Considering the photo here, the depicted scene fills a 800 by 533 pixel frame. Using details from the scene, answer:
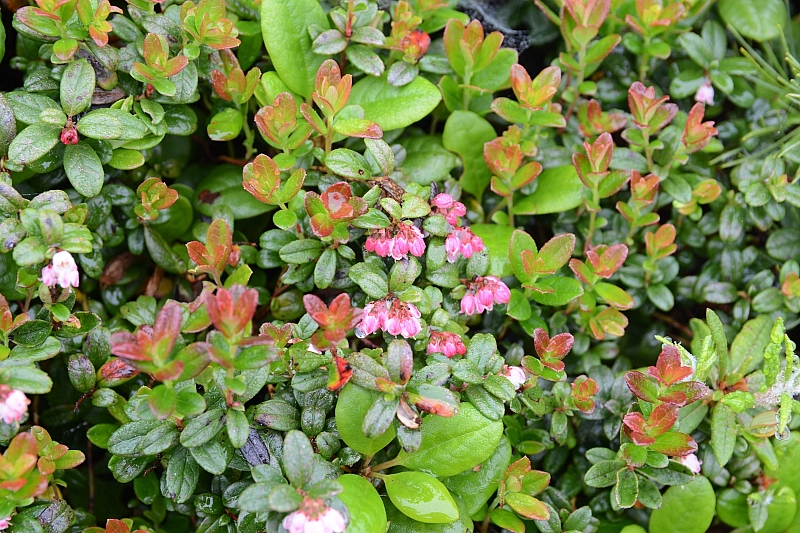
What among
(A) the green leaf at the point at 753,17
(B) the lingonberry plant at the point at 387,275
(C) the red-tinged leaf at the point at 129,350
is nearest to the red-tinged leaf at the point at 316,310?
(B) the lingonberry plant at the point at 387,275

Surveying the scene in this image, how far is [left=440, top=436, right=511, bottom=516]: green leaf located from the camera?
4.35 feet

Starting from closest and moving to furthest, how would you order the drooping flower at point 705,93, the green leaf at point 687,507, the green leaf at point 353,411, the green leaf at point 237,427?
the green leaf at point 237,427, the green leaf at point 353,411, the green leaf at point 687,507, the drooping flower at point 705,93

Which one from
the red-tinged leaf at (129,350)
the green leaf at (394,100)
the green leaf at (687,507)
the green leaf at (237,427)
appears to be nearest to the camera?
the red-tinged leaf at (129,350)

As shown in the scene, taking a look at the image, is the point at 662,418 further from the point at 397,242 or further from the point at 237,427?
the point at 237,427

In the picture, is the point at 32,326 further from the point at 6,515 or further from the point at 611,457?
the point at 611,457

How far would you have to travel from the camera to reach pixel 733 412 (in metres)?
1.39

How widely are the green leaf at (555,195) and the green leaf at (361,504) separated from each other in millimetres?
763

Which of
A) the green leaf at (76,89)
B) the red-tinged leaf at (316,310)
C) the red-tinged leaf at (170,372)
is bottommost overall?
the red-tinged leaf at (170,372)

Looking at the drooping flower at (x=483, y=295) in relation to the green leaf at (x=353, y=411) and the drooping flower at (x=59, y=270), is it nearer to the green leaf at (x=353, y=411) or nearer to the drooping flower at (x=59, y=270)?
the green leaf at (x=353, y=411)

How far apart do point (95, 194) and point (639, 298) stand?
48.3 inches

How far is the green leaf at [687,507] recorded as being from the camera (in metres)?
1.41

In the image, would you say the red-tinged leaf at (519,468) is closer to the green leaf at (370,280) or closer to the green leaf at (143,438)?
the green leaf at (370,280)

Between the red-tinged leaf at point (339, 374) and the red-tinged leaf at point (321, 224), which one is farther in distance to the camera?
the red-tinged leaf at point (321, 224)

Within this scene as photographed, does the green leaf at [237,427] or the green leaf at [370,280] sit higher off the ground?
the green leaf at [370,280]
